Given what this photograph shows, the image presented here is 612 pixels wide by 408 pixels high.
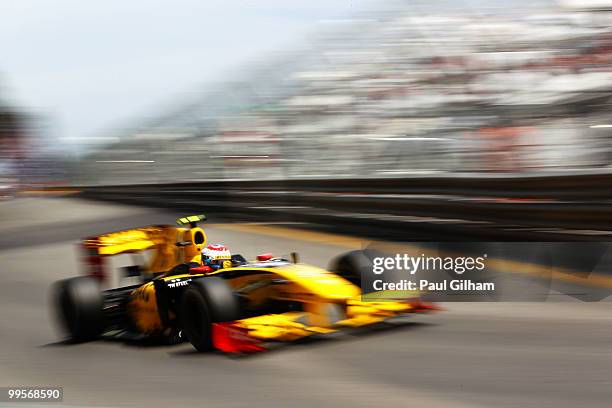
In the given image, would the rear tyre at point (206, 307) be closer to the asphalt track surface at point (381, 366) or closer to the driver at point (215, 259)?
the asphalt track surface at point (381, 366)

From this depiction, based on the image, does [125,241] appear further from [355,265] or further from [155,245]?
[355,265]

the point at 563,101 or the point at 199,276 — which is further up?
the point at 563,101

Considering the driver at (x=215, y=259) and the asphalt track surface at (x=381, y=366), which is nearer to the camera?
the asphalt track surface at (x=381, y=366)

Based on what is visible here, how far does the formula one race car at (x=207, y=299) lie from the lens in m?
5.94

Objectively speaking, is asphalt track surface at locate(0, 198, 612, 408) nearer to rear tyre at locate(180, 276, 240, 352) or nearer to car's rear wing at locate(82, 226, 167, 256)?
rear tyre at locate(180, 276, 240, 352)

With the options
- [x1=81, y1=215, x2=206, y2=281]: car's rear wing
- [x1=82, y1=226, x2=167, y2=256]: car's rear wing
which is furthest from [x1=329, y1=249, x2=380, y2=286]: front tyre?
[x1=82, y1=226, x2=167, y2=256]: car's rear wing

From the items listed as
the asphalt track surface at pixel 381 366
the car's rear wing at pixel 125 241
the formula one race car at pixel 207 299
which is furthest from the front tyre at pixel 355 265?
the car's rear wing at pixel 125 241

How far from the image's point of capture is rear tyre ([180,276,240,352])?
592 centimetres

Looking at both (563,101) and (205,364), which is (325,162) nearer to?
(563,101)

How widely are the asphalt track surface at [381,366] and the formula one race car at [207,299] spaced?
14 cm

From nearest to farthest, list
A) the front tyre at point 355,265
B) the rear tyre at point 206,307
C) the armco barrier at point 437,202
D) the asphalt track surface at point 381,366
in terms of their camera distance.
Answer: the asphalt track surface at point 381,366 < the rear tyre at point 206,307 < the front tyre at point 355,265 < the armco barrier at point 437,202

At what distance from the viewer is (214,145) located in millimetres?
15523

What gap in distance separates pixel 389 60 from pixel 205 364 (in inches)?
290

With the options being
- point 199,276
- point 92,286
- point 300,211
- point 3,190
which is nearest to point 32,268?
point 300,211
